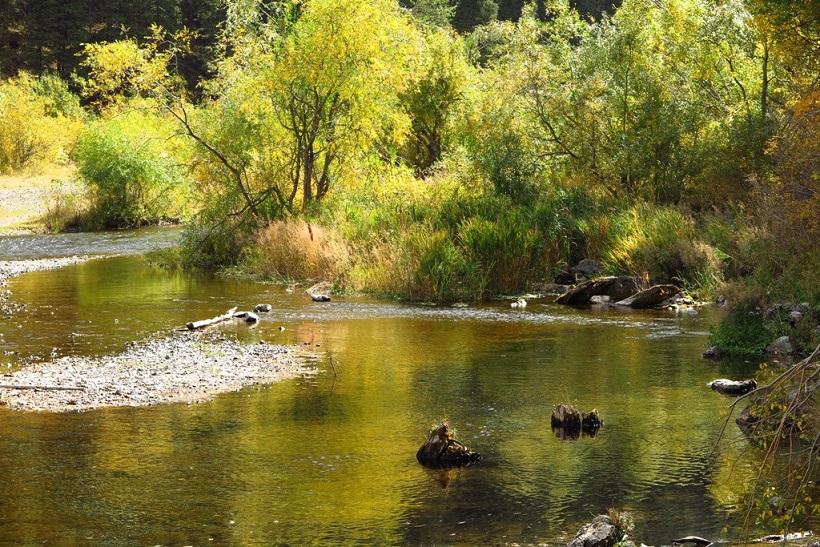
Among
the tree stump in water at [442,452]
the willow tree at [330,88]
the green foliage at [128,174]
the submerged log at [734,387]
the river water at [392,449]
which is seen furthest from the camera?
the green foliage at [128,174]

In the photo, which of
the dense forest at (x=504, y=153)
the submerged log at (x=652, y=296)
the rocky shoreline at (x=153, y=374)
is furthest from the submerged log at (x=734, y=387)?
the submerged log at (x=652, y=296)

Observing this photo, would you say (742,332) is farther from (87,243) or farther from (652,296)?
(87,243)

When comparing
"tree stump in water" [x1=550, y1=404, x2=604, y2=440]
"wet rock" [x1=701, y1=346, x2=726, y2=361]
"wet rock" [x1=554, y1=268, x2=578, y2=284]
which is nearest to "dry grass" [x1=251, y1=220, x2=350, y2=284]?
"wet rock" [x1=554, y1=268, x2=578, y2=284]

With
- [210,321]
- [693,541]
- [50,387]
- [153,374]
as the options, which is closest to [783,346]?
[693,541]

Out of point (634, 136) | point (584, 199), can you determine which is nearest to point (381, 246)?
point (584, 199)

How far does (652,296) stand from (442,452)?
43.0 ft

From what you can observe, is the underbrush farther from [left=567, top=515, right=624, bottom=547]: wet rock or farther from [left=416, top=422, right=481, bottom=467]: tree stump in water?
[left=567, top=515, right=624, bottom=547]: wet rock

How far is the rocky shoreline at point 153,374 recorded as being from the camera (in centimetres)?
1406

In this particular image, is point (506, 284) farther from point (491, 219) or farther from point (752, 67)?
point (752, 67)

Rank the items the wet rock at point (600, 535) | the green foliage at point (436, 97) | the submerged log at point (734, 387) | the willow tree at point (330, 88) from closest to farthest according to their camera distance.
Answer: the wet rock at point (600, 535) < the submerged log at point (734, 387) < the willow tree at point (330, 88) < the green foliage at point (436, 97)

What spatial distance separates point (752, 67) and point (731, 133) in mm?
3596

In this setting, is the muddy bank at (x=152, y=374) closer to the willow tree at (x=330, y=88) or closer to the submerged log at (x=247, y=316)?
the submerged log at (x=247, y=316)

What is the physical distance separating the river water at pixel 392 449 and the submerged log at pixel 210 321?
575 millimetres

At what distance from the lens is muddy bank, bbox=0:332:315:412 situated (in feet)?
46.2
